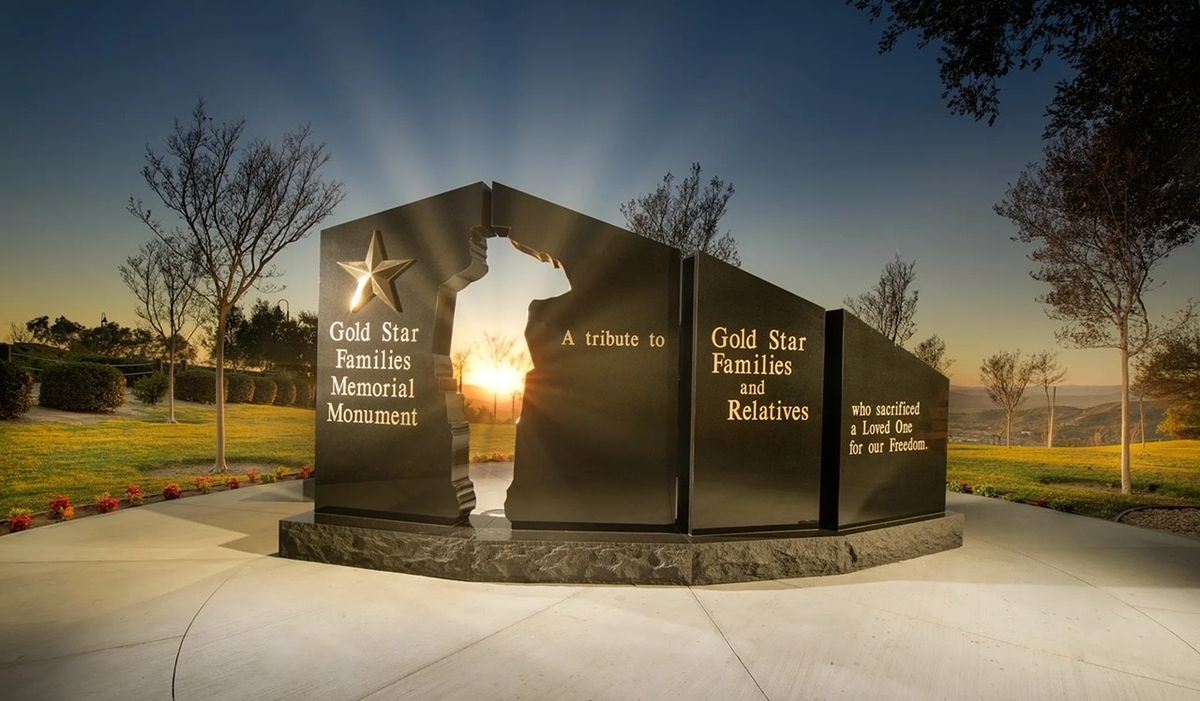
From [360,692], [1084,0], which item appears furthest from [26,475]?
[1084,0]

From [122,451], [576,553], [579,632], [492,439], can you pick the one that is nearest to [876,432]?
[576,553]

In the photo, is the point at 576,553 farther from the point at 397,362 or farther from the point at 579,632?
the point at 397,362

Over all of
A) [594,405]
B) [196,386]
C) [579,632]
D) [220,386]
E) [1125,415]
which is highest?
[594,405]

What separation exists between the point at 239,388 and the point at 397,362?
1735cm

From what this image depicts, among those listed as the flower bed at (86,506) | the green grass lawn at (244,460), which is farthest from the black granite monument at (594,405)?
the green grass lawn at (244,460)

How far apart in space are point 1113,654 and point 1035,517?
479cm

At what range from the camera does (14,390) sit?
10.2 m

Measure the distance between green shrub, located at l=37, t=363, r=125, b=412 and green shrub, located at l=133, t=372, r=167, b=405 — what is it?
116 centimetres

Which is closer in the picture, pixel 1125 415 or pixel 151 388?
pixel 1125 415

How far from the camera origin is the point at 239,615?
3.75 meters

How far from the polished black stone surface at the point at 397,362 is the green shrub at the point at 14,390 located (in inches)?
370

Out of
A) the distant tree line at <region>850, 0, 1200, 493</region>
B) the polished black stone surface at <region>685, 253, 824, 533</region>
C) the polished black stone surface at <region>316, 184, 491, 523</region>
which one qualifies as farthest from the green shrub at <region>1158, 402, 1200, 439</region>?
the polished black stone surface at <region>316, 184, 491, 523</region>

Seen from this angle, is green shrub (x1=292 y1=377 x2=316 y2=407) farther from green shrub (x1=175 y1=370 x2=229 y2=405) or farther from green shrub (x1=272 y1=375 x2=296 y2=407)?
green shrub (x1=175 y1=370 x2=229 y2=405)

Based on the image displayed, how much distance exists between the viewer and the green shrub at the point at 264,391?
19.7m
